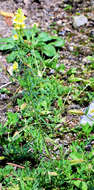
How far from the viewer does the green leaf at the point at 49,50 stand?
2947mm

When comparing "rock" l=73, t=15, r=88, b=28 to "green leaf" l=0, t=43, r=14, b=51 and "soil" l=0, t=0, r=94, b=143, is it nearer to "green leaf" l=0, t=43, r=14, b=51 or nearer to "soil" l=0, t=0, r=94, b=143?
"soil" l=0, t=0, r=94, b=143

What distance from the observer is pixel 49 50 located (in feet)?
9.76

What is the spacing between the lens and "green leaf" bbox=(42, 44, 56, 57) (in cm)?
295

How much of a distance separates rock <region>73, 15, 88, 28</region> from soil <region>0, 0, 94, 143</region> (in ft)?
0.17

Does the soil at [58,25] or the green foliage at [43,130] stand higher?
the soil at [58,25]

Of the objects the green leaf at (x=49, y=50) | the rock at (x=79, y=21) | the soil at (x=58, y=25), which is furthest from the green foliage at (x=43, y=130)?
the rock at (x=79, y=21)

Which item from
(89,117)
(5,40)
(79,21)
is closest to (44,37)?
(5,40)

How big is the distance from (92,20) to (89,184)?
2547 millimetres

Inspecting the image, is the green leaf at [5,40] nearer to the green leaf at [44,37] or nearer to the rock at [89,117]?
the green leaf at [44,37]

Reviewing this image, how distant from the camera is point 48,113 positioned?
2.34 metres

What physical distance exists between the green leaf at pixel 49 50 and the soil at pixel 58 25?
0.13m

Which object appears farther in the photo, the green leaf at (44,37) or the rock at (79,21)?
the rock at (79,21)

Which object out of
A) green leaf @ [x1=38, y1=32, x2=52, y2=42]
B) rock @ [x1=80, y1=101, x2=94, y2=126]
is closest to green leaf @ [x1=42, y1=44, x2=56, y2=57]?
green leaf @ [x1=38, y1=32, x2=52, y2=42]

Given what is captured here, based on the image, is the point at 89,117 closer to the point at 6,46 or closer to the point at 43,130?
the point at 43,130
